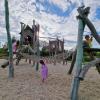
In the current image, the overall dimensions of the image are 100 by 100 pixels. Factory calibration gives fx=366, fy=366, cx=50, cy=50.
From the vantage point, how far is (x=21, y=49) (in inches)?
765

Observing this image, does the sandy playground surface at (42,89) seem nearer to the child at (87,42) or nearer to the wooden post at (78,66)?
the wooden post at (78,66)

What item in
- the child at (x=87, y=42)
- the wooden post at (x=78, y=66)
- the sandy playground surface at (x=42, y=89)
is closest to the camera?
the wooden post at (x=78, y=66)

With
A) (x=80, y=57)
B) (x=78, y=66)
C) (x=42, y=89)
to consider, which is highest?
(x=80, y=57)

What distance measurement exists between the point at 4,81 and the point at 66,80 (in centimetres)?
240

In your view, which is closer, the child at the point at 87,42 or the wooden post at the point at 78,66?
the wooden post at the point at 78,66

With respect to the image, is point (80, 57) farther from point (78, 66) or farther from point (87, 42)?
point (87, 42)

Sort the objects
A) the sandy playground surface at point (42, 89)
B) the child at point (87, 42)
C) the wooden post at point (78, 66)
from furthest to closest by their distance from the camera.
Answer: the child at point (87, 42) → the sandy playground surface at point (42, 89) → the wooden post at point (78, 66)

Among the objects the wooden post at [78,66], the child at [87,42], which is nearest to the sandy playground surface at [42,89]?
the wooden post at [78,66]

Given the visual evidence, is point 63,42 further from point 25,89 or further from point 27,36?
point 25,89

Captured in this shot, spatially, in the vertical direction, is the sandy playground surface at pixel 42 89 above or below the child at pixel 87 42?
below

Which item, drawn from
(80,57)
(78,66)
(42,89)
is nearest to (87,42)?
(42,89)

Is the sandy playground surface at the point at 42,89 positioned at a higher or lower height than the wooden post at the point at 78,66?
lower

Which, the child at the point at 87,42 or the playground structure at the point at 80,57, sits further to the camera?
the child at the point at 87,42

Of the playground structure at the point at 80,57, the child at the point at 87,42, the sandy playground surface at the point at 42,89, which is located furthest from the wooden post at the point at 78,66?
the child at the point at 87,42
